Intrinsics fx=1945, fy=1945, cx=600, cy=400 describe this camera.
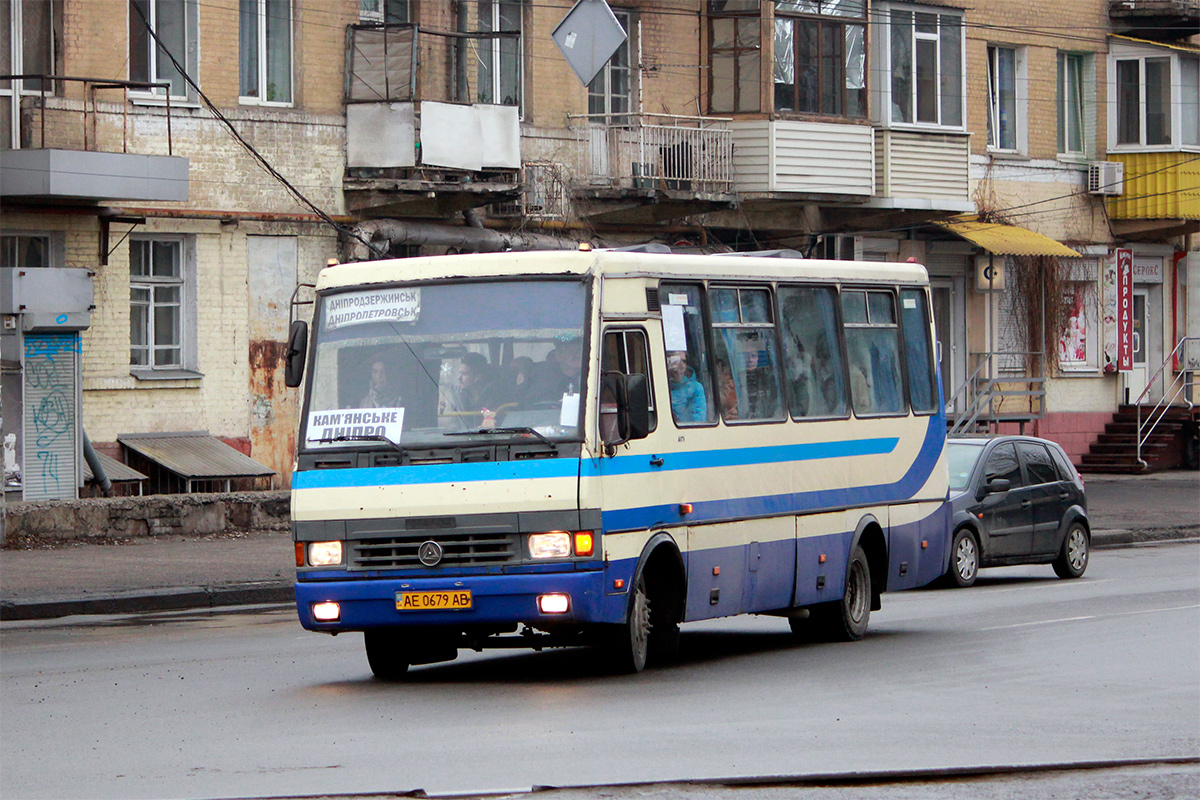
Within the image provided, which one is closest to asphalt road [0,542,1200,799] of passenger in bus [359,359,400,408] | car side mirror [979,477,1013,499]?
passenger in bus [359,359,400,408]

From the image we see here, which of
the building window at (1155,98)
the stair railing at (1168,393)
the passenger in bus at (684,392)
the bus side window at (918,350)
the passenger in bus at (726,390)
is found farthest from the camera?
the building window at (1155,98)

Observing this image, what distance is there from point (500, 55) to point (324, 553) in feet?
60.3

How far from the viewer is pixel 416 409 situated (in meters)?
11.4

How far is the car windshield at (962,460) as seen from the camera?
19875mm

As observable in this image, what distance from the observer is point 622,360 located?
38.3 feet

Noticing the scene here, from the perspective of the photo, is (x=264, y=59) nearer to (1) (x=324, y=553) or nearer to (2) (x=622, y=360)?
(2) (x=622, y=360)

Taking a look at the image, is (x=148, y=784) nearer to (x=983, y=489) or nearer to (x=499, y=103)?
(x=983, y=489)

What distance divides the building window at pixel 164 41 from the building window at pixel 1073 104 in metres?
19.1

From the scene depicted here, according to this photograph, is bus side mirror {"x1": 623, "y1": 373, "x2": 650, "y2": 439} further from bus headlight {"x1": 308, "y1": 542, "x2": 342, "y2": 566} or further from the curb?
the curb

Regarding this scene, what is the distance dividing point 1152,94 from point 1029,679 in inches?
1161

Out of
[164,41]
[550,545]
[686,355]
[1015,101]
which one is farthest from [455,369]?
[1015,101]

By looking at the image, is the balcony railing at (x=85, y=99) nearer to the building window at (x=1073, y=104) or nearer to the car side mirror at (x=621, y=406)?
the car side mirror at (x=621, y=406)

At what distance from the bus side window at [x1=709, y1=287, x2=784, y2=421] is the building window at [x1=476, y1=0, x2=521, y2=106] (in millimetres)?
15638

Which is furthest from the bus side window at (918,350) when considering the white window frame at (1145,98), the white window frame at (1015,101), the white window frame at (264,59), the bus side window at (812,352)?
the white window frame at (1145,98)
